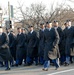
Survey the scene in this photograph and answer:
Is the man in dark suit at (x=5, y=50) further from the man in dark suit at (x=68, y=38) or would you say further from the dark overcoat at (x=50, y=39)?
the man in dark suit at (x=68, y=38)

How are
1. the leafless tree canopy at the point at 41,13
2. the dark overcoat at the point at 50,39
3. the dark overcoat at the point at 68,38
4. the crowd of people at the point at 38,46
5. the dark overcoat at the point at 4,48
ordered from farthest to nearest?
the leafless tree canopy at the point at 41,13 < the dark overcoat at the point at 68,38 < the dark overcoat at the point at 4,48 < the crowd of people at the point at 38,46 < the dark overcoat at the point at 50,39

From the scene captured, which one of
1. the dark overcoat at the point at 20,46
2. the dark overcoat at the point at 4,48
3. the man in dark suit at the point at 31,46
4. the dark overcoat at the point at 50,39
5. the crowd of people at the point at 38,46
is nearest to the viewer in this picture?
the dark overcoat at the point at 50,39

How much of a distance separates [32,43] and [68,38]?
202 centimetres

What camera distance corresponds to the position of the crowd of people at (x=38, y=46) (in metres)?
13.5

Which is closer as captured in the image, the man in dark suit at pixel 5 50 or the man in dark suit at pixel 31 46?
the man in dark suit at pixel 5 50

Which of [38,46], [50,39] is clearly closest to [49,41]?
[50,39]

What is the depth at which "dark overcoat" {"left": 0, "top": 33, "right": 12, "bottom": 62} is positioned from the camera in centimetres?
1459

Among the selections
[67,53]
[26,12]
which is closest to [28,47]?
[67,53]

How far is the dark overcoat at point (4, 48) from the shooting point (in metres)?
14.6

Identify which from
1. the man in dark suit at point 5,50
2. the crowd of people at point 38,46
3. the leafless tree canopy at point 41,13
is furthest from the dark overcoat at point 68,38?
the leafless tree canopy at point 41,13

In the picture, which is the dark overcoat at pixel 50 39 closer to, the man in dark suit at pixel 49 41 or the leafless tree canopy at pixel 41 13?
the man in dark suit at pixel 49 41

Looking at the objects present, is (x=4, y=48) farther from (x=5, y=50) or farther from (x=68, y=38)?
(x=68, y=38)

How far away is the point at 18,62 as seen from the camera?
16766mm

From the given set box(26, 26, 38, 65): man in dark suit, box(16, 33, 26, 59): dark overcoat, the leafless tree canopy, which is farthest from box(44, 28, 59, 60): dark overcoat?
the leafless tree canopy
